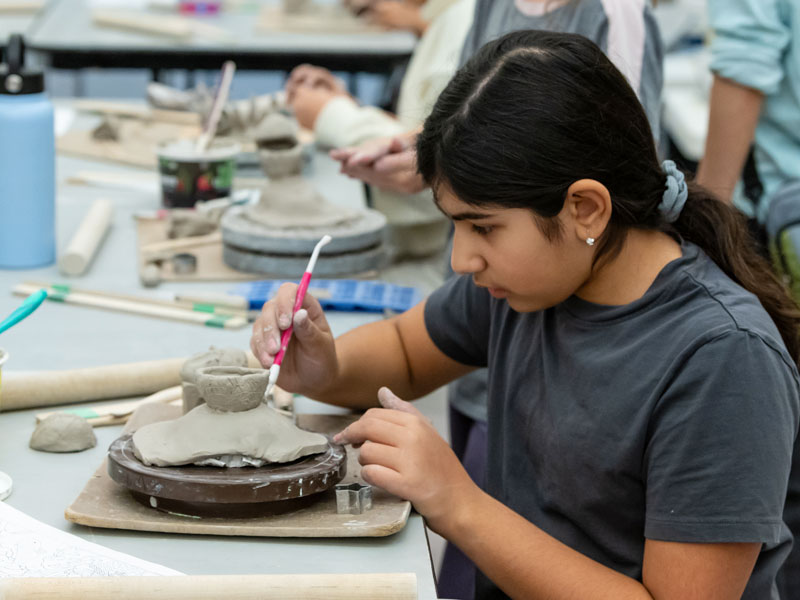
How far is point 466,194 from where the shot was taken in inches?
44.7

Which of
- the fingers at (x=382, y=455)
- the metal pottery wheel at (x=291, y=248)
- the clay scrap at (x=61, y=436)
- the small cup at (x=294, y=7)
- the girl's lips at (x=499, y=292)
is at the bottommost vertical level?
the small cup at (x=294, y=7)

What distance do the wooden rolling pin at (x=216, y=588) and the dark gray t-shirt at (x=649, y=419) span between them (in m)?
0.34

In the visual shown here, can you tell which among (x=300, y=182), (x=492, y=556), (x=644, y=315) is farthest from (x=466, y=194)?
(x=300, y=182)

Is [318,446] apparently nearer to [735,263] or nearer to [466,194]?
[466,194]

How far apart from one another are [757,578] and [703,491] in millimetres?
178

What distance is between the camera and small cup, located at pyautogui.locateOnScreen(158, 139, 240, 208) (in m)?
2.19

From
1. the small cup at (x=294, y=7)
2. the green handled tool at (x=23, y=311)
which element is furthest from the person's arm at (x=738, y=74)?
the small cup at (x=294, y=7)

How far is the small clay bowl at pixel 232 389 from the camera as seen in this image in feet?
3.53

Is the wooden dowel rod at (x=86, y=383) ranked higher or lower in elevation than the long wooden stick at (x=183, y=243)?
higher

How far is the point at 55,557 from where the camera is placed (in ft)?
3.24

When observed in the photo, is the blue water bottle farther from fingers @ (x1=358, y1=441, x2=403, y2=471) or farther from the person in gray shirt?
fingers @ (x1=358, y1=441, x2=403, y2=471)

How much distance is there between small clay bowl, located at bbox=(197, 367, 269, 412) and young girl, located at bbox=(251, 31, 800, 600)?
4.5 inches

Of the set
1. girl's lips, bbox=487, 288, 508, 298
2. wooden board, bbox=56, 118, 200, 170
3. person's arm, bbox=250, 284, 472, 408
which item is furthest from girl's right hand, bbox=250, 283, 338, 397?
wooden board, bbox=56, 118, 200, 170

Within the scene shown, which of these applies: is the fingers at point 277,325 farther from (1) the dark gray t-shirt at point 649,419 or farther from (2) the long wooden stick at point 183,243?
(2) the long wooden stick at point 183,243
